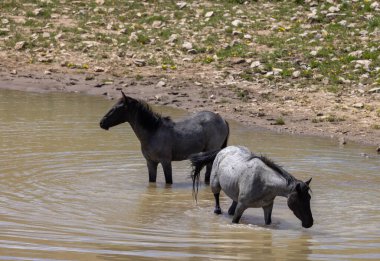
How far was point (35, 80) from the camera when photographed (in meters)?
24.5

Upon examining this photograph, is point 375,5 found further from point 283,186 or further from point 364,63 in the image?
point 283,186

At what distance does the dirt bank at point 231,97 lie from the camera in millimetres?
20016

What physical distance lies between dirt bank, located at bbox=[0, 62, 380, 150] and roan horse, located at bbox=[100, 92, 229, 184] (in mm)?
4144

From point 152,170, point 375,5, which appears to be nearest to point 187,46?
point 375,5

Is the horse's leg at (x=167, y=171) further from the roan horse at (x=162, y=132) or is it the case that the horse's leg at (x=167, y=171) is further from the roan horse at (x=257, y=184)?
the roan horse at (x=257, y=184)

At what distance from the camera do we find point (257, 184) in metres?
12.5

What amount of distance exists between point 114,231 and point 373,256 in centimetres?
310

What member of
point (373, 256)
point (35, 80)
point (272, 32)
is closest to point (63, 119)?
point (35, 80)

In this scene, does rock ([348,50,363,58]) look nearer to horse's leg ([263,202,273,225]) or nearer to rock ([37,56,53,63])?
rock ([37,56,53,63])

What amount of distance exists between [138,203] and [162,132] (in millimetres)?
1908

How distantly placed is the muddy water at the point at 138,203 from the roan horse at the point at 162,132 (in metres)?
0.42

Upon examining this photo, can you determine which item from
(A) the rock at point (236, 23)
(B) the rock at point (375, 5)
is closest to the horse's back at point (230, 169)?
(A) the rock at point (236, 23)

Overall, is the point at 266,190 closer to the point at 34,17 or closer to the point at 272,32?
the point at 272,32

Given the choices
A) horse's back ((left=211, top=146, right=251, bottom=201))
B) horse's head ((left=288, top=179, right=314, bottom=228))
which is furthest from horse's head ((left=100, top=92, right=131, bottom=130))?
horse's head ((left=288, top=179, right=314, bottom=228))
